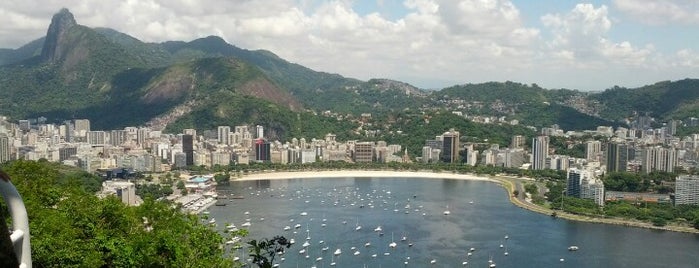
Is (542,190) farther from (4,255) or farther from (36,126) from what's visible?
(36,126)

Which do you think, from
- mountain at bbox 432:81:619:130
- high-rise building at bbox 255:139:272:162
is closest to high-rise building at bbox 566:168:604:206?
high-rise building at bbox 255:139:272:162

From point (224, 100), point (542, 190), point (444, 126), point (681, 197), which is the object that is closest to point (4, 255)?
point (681, 197)

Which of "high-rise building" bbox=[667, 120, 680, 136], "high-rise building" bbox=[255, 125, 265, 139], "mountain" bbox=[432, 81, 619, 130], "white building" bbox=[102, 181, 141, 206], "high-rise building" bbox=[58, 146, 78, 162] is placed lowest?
"white building" bbox=[102, 181, 141, 206]

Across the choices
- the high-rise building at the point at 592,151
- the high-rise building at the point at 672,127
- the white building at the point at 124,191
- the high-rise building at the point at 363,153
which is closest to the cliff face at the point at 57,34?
the high-rise building at the point at 363,153

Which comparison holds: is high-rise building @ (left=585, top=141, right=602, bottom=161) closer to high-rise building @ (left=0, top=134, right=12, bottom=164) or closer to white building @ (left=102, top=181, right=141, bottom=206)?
white building @ (left=102, top=181, right=141, bottom=206)

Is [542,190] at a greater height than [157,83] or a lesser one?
lesser
